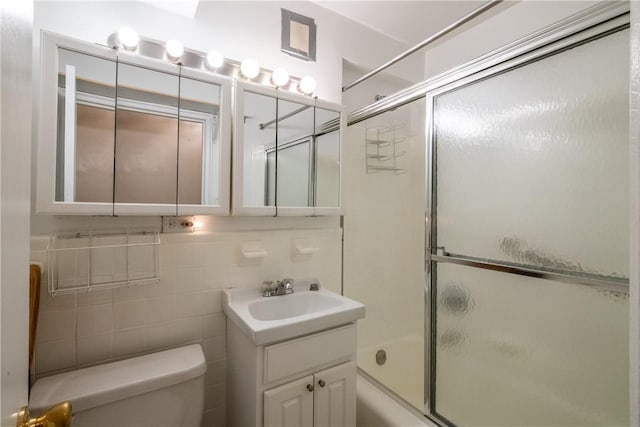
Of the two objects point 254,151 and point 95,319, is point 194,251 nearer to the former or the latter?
point 95,319

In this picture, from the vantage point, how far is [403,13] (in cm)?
186

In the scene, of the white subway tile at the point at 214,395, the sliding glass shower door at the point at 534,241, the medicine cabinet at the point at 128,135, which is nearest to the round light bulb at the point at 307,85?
the medicine cabinet at the point at 128,135

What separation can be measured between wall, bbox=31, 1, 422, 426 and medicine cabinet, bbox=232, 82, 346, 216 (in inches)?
4.9

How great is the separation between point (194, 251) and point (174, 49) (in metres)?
0.90

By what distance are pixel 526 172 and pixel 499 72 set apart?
1.44 feet

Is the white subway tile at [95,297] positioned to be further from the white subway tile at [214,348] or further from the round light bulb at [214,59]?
the round light bulb at [214,59]

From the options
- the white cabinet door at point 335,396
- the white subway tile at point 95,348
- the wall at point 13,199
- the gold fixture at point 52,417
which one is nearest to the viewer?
the wall at point 13,199

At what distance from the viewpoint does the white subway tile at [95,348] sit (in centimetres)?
115

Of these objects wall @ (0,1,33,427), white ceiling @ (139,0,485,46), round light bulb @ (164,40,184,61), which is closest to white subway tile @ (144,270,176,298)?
wall @ (0,1,33,427)

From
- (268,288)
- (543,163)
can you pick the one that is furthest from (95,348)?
(543,163)

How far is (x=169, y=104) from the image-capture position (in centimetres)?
129

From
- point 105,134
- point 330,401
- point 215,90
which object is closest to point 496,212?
point 330,401

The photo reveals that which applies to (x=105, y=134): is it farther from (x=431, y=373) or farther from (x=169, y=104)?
(x=431, y=373)

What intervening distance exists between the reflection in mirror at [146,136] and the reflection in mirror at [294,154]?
504mm
